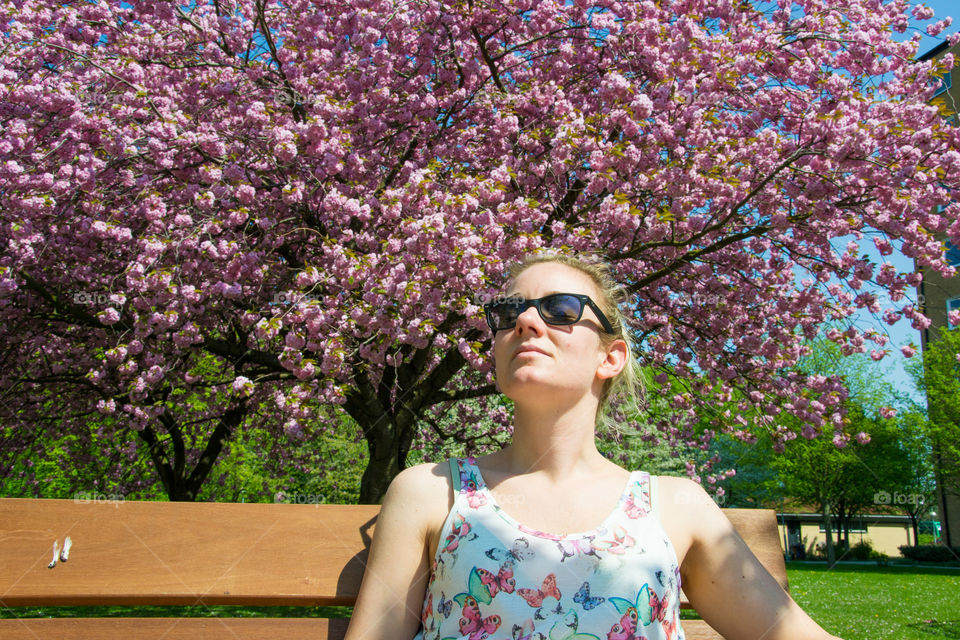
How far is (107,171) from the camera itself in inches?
242

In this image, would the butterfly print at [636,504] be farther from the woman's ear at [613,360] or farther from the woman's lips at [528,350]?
the woman's lips at [528,350]

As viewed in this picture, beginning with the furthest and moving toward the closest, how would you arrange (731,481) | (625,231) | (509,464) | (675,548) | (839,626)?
(731,481)
(839,626)
(625,231)
(509,464)
(675,548)

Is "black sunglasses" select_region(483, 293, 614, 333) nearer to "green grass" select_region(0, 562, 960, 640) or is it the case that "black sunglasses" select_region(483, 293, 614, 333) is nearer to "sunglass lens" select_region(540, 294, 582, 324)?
"sunglass lens" select_region(540, 294, 582, 324)

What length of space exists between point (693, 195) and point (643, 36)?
1.54m

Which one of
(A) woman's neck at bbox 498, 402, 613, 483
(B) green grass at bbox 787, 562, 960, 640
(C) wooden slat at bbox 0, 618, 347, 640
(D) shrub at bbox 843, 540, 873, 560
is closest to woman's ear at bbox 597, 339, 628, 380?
(A) woman's neck at bbox 498, 402, 613, 483

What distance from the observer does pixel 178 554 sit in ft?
7.08

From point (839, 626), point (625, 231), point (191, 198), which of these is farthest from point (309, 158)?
point (839, 626)

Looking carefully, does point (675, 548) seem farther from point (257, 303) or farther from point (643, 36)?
point (257, 303)

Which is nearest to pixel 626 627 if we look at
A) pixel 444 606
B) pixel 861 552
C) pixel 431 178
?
pixel 444 606

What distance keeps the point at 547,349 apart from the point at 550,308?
141mm

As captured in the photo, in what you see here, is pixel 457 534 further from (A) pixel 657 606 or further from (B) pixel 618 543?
(A) pixel 657 606

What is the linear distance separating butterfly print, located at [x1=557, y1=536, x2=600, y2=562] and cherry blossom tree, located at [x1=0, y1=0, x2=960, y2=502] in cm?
309

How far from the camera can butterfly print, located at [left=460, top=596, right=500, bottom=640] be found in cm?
184

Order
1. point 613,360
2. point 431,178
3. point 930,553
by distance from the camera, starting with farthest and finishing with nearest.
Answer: point 930,553 → point 431,178 → point 613,360
